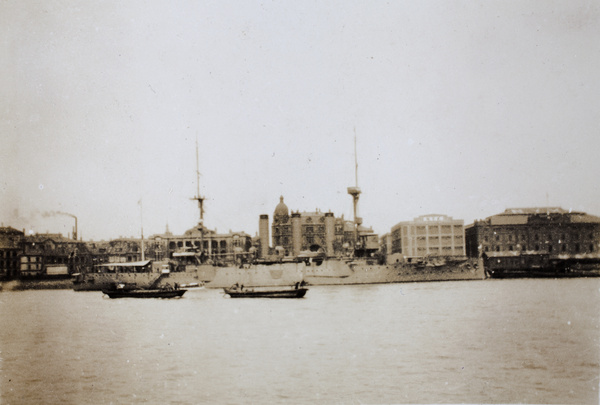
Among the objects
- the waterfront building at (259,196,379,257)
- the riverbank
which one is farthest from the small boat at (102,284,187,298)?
the waterfront building at (259,196,379,257)

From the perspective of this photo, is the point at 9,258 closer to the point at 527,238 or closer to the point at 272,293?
the point at 272,293

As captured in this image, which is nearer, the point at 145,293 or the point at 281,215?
the point at 145,293

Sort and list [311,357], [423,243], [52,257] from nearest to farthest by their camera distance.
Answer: [311,357] → [52,257] → [423,243]

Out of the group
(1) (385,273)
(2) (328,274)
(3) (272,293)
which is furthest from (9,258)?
(1) (385,273)

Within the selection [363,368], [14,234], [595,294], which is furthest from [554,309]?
[14,234]

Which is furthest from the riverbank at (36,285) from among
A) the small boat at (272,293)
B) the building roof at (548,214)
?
the building roof at (548,214)

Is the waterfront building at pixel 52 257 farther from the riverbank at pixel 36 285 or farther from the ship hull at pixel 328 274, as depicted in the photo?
the ship hull at pixel 328 274

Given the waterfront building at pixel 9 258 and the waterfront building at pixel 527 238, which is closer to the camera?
the waterfront building at pixel 9 258
